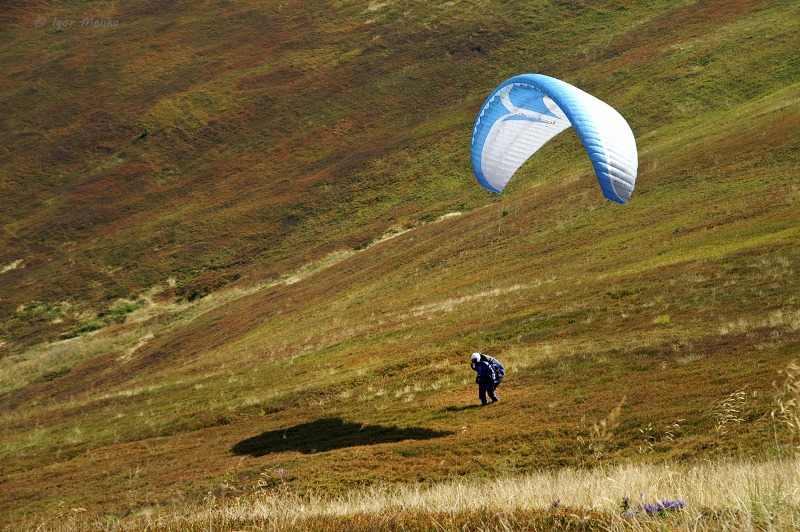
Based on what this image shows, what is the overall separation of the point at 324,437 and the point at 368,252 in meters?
33.6

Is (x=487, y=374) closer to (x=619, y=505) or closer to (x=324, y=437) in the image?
(x=324, y=437)

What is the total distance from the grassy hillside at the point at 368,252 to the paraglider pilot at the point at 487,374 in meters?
0.59

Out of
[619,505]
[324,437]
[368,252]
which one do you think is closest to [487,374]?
[324,437]

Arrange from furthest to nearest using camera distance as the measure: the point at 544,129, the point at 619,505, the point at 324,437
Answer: the point at 544,129 < the point at 324,437 < the point at 619,505

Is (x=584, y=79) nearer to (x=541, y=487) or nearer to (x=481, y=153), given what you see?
(x=481, y=153)

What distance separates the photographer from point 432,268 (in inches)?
1644

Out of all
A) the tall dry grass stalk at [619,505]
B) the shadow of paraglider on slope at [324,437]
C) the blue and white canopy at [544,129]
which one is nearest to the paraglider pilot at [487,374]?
the shadow of paraglider on slope at [324,437]

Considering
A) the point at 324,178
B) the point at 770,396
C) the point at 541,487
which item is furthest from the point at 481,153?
the point at 324,178

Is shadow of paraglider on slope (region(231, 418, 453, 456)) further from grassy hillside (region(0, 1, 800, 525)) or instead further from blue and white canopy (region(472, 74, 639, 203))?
blue and white canopy (region(472, 74, 639, 203))

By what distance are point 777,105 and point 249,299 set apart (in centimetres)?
3607

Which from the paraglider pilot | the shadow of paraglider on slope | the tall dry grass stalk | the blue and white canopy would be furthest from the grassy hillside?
the blue and white canopy

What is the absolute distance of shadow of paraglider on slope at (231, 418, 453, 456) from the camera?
1795 cm

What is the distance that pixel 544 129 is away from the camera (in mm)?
21797

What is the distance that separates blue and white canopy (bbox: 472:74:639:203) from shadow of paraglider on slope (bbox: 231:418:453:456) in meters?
7.43
